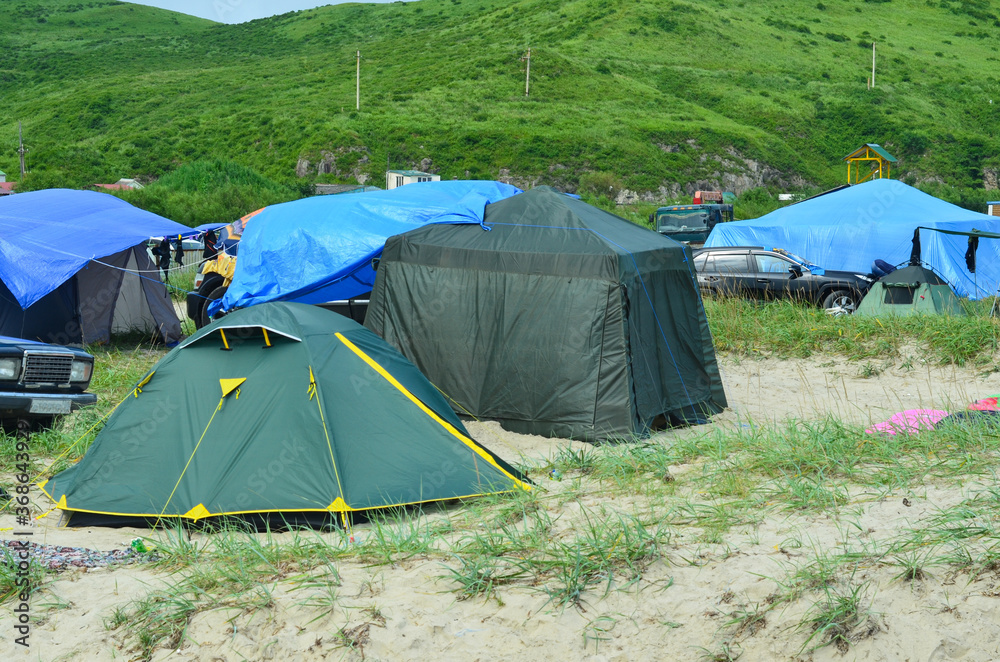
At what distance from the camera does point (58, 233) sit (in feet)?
35.6

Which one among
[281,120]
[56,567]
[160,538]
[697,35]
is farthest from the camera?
[697,35]

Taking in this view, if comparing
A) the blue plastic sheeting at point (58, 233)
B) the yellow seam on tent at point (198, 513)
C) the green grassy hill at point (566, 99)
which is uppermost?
the green grassy hill at point (566, 99)

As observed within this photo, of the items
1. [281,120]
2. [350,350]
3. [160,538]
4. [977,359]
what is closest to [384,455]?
[350,350]

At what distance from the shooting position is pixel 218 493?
5.39m

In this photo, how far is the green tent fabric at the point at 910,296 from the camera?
12328 mm

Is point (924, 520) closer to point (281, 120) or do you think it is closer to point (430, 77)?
point (281, 120)

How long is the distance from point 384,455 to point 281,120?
167 ft

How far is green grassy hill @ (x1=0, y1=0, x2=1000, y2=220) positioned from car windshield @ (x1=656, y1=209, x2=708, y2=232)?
2033 cm

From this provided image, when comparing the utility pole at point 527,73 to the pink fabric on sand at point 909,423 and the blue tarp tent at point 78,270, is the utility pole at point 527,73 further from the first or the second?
the pink fabric on sand at point 909,423

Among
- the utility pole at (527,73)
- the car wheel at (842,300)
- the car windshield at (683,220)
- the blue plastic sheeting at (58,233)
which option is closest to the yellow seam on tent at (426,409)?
the blue plastic sheeting at (58,233)

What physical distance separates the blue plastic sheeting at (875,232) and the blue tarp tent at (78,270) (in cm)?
1215

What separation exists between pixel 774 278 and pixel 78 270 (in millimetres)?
11176

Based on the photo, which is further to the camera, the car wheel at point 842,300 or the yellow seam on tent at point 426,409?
the car wheel at point 842,300

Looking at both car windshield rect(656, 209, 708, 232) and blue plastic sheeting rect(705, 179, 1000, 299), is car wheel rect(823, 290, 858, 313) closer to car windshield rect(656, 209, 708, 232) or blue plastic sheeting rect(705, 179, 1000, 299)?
blue plastic sheeting rect(705, 179, 1000, 299)
